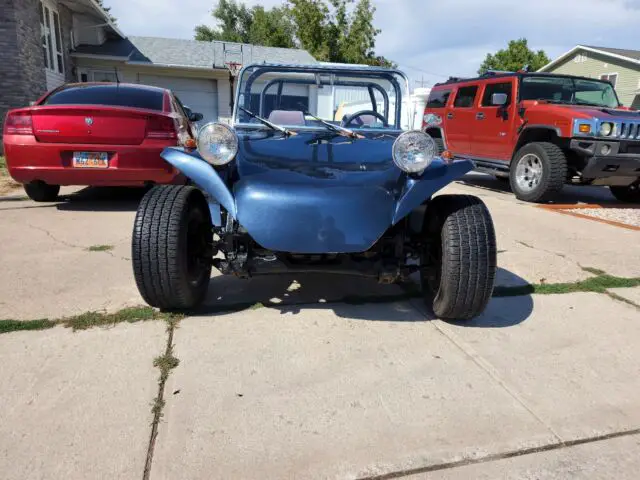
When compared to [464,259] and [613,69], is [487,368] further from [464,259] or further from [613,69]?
[613,69]

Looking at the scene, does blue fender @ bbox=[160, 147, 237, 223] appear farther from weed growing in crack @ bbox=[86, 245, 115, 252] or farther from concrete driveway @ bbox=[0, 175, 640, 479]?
weed growing in crack @ bbox=[86, 245, 115, 252]

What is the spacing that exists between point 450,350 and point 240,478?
1395 millimetres

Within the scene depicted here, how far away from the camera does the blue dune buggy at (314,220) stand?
8.26 ft

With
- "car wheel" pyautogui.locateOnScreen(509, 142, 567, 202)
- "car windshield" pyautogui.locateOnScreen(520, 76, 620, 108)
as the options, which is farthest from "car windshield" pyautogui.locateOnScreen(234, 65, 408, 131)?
"car windshield" pyautogui.locateOnScreen(520, 76, 620, 108)

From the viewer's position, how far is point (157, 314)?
301 cm

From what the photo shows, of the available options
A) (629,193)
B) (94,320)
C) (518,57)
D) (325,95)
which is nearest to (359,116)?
(325,95)

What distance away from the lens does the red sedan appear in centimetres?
525

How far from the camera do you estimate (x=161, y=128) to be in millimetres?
5531

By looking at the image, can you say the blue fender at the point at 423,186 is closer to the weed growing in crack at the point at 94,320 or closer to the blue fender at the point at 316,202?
the blue fender at the point at 316,202

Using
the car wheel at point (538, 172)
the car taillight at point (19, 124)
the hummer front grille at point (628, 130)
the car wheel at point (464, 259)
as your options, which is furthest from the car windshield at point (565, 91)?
the car taillight at point (19, 124)

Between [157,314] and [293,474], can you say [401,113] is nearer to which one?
[157,314]

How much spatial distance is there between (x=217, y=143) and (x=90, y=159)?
130 inches

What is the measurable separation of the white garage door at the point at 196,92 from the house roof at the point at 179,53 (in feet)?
2.79

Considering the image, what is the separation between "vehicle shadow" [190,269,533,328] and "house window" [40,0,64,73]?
45.6 feet
